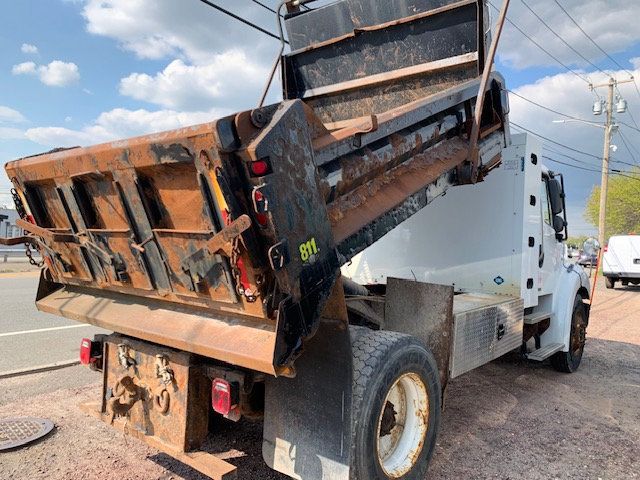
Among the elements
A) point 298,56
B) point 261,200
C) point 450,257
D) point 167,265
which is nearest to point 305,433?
point 167,265

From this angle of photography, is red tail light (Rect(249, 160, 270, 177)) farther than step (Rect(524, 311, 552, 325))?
No

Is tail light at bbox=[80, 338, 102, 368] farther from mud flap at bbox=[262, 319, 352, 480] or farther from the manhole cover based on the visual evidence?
mud flap at bbox=[262, 319, 352, 480]

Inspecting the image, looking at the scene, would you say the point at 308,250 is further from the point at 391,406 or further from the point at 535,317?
the point at 535,317

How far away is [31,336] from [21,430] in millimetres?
3709

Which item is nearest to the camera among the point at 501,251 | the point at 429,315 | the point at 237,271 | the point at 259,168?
the point at 259,168

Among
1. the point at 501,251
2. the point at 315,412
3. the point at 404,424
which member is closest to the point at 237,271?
the point at 315,412

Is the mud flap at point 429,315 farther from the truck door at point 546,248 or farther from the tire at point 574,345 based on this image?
the tire at point 574,345

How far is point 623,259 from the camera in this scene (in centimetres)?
1814

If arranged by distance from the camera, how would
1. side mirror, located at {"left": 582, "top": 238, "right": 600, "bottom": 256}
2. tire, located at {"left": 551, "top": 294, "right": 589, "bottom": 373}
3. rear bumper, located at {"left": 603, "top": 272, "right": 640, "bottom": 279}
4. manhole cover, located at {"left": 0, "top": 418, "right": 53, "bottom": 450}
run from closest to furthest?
manhole cover, located at {"left": 0, "top": 418, "right": 53, "bottom": 450}, tire, located at {"left": 551, "top": 294, "right": 589, "bottom": 373}, side mirror, located at {"left": 582, "top": 238, "right": 600, "bottom": 256}, rear bumper, located at {"left": 603, "top": 272, "right": 640, "bottom": 279}

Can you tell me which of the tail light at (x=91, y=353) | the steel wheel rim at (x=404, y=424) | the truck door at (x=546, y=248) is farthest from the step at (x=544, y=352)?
the tail light at (x=91, y=353)

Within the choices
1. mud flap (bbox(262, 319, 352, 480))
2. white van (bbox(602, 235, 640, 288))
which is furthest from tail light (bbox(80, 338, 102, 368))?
white van (bbox(602, 235, 640, 288))

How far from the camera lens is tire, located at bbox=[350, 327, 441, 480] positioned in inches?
104

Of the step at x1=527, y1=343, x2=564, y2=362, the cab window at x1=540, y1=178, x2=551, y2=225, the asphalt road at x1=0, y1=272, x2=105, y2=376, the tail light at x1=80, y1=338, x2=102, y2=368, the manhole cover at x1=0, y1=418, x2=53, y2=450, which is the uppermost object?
the cab window at x1=540, y1=178, x2=551, y2=225

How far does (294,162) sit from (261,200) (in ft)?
0.95
